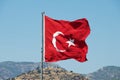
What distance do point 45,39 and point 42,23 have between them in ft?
4.99

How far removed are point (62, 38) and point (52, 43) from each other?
1.20 metres

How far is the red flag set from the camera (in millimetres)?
40469

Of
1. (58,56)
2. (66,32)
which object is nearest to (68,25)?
(66,32)

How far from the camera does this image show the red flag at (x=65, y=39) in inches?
1593

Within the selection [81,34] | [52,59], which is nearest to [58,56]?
[52,59]

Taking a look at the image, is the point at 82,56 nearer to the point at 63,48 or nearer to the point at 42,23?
the point at 63,48

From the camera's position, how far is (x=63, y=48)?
41.4 m

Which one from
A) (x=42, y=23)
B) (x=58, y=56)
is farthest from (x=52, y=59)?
(x=42, y=23)

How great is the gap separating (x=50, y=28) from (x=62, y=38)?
69.0 inches

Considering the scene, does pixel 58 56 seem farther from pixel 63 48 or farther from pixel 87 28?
pixel 87 28

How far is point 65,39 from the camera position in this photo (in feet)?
136

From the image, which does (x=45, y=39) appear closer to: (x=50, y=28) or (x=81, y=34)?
(x=50, y=28)

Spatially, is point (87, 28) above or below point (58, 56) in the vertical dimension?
above

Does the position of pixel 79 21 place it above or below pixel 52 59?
above
